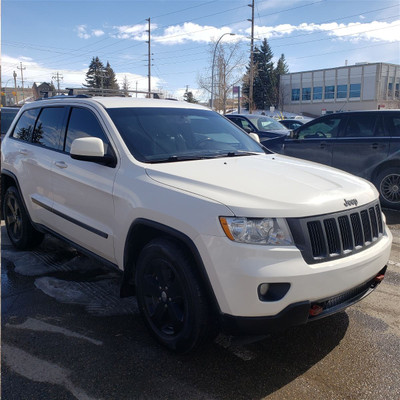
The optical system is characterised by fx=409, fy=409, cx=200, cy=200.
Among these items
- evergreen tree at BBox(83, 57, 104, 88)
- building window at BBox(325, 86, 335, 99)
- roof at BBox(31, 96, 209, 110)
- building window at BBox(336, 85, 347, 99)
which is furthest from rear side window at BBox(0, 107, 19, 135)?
evergreen tree at BBox(83, 57, 104, 88)

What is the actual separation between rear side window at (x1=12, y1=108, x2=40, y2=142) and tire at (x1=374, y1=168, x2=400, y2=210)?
5.87 m

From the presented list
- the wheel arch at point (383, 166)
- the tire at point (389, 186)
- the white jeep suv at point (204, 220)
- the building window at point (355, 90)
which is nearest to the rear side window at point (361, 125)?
the wheel arch at point (383, 166)

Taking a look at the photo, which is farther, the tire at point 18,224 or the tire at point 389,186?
the tire at point 389,186

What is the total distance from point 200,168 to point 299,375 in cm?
160

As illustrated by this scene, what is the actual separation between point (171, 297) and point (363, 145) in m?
6.04

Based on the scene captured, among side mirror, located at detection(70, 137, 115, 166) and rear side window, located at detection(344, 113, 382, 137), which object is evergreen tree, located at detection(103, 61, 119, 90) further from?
side mirror, located at detection(70, 137, 115, 166)

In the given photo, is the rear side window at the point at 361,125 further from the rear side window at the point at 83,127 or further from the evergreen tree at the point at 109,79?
the evergreen tree at the point at 109,79

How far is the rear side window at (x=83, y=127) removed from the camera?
3663 mm

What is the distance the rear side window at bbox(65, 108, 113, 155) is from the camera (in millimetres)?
3663

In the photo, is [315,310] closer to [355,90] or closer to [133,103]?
[133,103]

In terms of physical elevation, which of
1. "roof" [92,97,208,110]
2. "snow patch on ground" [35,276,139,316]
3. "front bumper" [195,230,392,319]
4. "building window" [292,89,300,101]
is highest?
"building window" [292,89,300,101]

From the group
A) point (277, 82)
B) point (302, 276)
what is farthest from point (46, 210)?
point (277, 82)

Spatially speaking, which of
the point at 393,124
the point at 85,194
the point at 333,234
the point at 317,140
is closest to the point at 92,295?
the point at 85,194

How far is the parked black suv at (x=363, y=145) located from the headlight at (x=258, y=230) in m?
5.65
